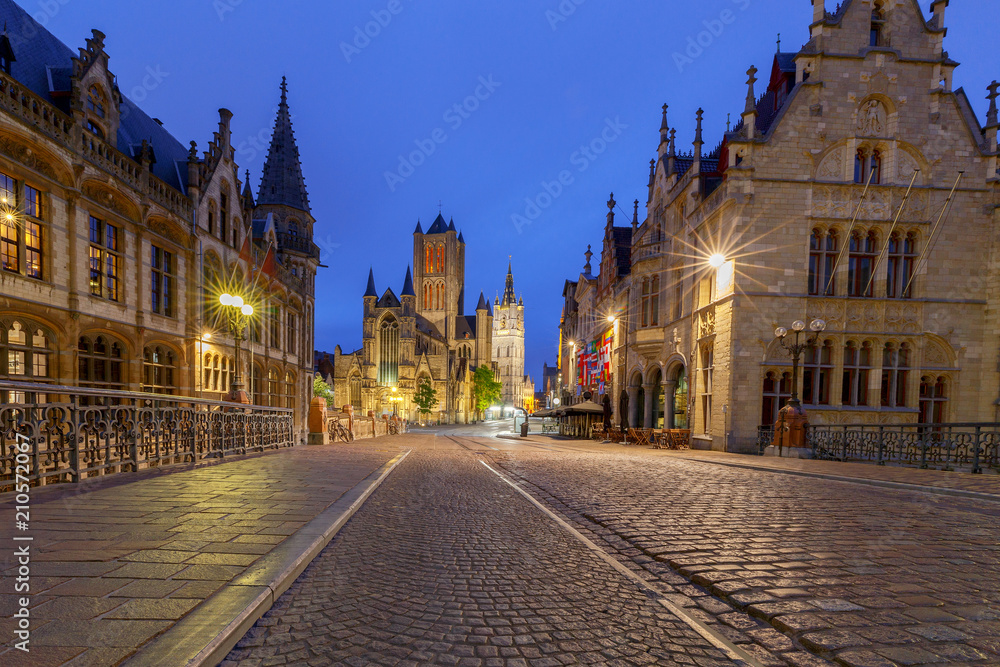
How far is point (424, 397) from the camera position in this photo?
237ft

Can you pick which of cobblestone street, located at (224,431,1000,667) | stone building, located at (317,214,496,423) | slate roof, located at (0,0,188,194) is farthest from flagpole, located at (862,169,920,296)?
stone building, located at (317,214,496,423)

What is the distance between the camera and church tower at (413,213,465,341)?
93.4 metres

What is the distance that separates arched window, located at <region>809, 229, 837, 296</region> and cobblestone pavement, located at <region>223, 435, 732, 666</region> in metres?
17.0

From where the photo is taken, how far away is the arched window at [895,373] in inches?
674

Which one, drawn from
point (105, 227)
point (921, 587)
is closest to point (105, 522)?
point (921, 587)

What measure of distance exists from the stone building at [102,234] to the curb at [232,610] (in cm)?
1406

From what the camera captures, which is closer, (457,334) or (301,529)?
(301,529)

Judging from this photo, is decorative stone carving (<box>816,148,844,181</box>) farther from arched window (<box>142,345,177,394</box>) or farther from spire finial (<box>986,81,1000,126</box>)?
arched window (<box>142,345,177,394</box>)

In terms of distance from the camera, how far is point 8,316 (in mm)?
12484

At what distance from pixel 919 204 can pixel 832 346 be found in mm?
6088

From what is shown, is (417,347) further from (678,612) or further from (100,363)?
(678,612)

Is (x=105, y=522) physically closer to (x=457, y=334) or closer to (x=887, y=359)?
(x=887, y=359)

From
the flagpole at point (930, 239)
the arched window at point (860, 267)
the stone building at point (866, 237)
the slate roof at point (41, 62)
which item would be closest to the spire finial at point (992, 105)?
the stone building at point (866, 237)

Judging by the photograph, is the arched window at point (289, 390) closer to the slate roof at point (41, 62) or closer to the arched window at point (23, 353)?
the slate roof at point (41, 62)
